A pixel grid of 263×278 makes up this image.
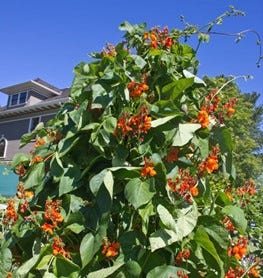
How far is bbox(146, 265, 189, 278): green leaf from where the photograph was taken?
4.15 feet

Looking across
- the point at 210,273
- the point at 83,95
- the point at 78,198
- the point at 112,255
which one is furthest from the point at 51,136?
the point at 210,273

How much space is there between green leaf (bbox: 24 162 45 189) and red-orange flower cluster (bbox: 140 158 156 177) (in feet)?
1.31

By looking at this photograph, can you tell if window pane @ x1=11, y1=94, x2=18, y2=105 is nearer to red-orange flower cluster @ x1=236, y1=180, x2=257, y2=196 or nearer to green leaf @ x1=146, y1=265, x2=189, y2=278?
red-orange flower cluster @ x1=236, y1=180, x2=257, y2=196

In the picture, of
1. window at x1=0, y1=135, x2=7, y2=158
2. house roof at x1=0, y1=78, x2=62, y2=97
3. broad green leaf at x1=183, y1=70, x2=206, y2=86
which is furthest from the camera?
window at x1=0, y1=135, x2=7, y2=158

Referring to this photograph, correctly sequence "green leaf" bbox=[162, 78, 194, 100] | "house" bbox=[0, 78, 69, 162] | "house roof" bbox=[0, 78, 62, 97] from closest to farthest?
"green leaf" bbox=[162, 78, 194, 100] < "house" bbox=[0, 78, 69, 162] < "house roof" bbox=[0, 78, 62, 97]

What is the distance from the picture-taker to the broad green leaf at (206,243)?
1.34 meters

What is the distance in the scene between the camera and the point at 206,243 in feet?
4.42

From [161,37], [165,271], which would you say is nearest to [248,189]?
[165,271]

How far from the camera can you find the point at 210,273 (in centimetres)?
140

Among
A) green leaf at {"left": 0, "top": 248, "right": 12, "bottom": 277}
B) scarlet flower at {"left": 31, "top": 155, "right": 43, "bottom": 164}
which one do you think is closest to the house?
scarlet flower at {"left": 31, "top": 155, "right": 43, "bottom": 164}

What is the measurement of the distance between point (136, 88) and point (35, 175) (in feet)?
1.61

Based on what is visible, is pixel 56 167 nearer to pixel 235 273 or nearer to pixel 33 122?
pixel 235 273

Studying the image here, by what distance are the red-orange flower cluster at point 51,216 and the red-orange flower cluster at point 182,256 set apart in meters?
0.40

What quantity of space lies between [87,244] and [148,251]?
0.20 meters
